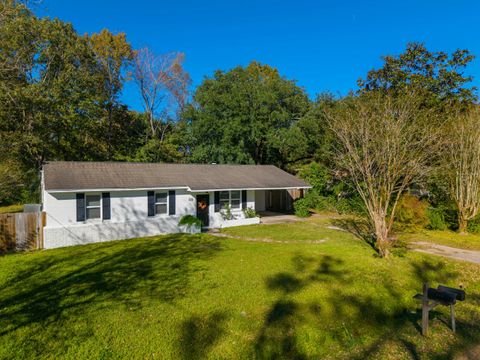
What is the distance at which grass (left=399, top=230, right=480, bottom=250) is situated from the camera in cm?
1274

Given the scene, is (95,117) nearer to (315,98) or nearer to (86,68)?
(86,68)

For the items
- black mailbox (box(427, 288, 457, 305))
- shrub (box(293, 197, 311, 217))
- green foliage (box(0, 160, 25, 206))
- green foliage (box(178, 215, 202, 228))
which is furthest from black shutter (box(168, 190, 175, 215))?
green foliage (box(0, 160, 25, 206))

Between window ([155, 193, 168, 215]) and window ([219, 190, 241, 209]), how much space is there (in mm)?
3557

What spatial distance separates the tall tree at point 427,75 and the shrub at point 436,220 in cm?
848

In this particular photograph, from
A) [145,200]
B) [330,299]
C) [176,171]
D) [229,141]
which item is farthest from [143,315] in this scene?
[229,141]

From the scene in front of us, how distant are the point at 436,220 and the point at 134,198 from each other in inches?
647

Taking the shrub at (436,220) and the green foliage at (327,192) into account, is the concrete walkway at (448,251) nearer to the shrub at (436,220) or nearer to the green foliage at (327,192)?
the shrub at (436,220)

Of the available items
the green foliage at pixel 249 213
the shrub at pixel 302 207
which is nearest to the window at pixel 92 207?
the green foliage at pixel 249 213

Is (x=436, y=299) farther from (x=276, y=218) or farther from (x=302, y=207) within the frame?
(x=302, y=207)

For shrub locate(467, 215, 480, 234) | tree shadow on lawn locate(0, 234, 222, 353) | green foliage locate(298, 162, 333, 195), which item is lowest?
tree shadow on lawn locate(0, 234, 222, 353)

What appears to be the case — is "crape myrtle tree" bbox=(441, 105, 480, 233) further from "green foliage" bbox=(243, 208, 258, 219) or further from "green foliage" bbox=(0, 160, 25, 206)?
"green foliage" bbox=(0, 160, 25, 206)

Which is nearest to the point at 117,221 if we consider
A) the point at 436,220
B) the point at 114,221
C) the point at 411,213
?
the point at 114,221

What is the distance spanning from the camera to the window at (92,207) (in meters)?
13.7

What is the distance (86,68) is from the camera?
24.0m
